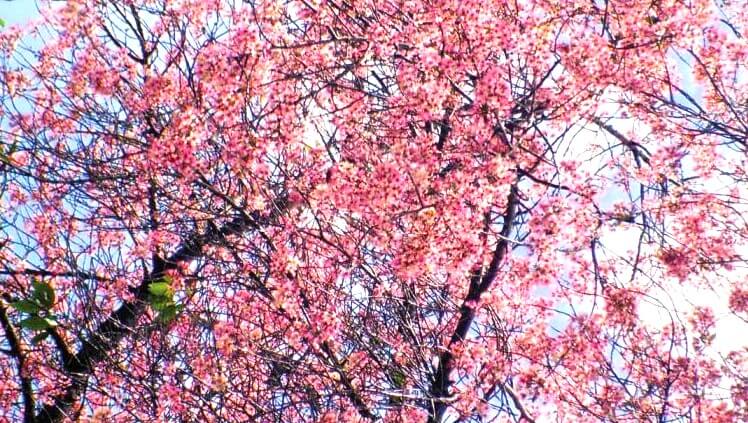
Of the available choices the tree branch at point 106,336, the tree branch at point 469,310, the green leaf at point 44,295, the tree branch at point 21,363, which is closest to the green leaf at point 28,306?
the green leaf at point 44,295

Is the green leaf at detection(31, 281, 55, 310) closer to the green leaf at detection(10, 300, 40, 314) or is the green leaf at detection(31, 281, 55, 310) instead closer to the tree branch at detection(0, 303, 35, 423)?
the green leaf at detection(10, 300, 40, 314)

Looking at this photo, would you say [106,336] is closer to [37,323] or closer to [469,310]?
[37,323]

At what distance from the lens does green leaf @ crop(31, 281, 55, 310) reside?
17.0ft

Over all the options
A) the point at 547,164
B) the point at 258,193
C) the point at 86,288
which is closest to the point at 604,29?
the point at 547,164

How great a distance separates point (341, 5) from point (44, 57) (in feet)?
11.1

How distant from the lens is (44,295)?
17.2ft

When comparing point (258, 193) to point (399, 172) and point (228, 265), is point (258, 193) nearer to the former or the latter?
point (228, 265)

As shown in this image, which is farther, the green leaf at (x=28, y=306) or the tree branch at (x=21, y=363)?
the tree branch at (x=21, y=363)

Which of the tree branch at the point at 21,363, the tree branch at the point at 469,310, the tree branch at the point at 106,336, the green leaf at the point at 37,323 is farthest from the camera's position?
the tree branch at the point at 21,363

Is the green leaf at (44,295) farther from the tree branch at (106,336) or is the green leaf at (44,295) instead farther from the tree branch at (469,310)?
the tree branch at (469,310)

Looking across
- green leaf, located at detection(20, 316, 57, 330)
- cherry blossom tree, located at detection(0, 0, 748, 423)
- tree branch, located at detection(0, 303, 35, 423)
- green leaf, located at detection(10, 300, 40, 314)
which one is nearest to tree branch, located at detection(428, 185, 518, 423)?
cherry blossom tree, located at detection(0, 0, 748, 423)

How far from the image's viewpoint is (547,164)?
581 cm

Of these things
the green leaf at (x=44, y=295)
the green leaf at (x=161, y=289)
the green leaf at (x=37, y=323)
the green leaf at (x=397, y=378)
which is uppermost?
the green leaf at (x=397, y=378)

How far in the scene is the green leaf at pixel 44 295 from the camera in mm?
5188
